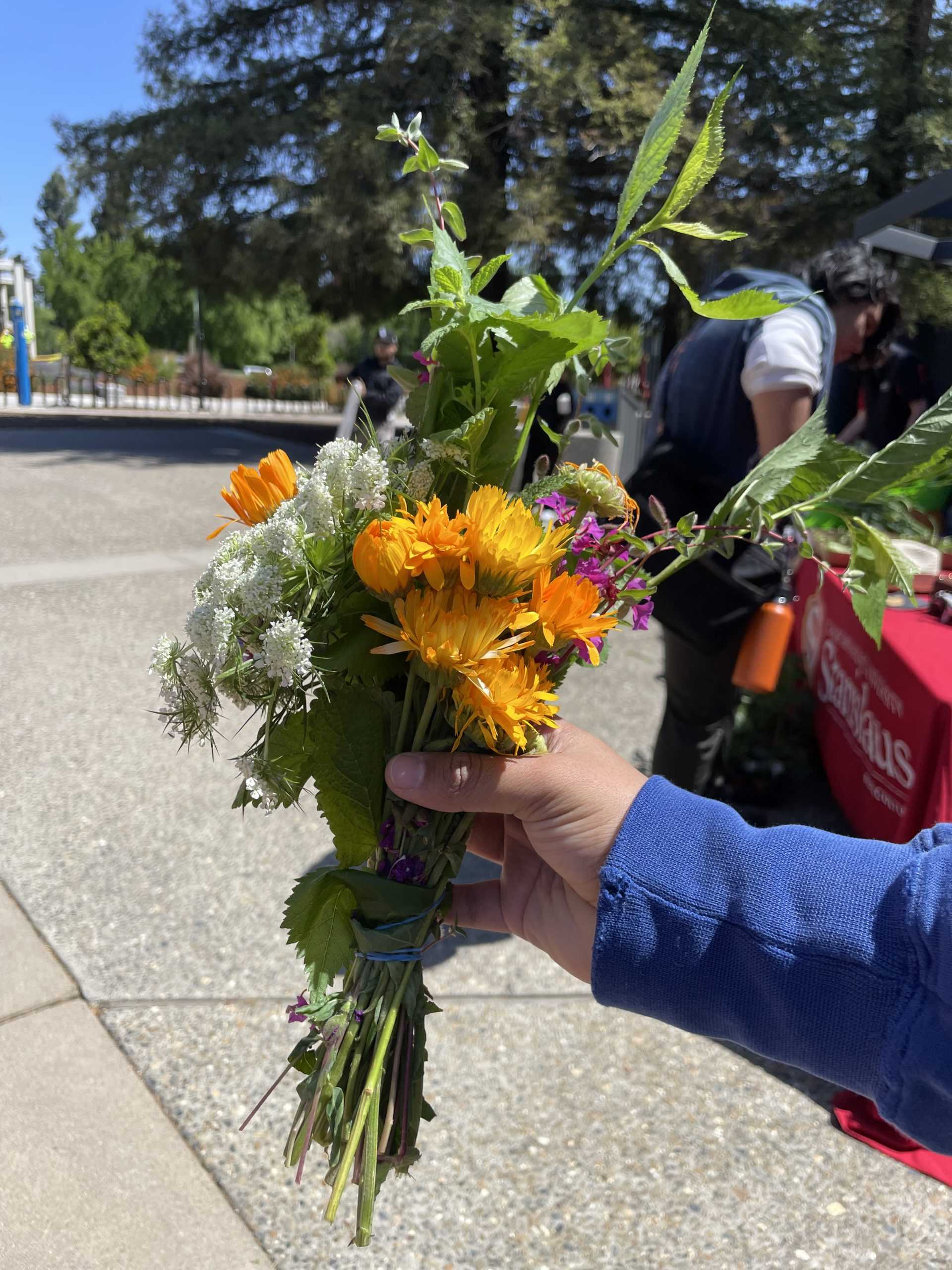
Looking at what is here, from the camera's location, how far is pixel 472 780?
1.17 meters

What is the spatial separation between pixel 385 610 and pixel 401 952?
452 mm

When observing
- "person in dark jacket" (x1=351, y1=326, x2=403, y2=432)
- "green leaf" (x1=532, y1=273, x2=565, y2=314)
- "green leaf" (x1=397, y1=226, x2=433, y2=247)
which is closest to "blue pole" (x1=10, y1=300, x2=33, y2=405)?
"person in dark jacket" (x1=351, y1=326, x2=403, y2=432)

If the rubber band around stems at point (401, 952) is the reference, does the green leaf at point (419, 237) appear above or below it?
above

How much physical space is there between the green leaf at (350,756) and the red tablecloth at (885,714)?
168cm

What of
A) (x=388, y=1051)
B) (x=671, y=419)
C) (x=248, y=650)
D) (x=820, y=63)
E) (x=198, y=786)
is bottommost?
(x=198, y=786)

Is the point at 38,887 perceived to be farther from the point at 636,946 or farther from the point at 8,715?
the point at 636,946

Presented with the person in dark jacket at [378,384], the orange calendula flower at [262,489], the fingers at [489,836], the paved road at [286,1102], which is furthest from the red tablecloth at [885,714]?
the person in dark jacket at [378,384]

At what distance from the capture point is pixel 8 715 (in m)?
4.26

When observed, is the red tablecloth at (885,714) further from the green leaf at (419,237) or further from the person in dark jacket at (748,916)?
the green leaf at (419,237)

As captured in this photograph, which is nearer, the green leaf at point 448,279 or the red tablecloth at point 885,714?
the green leaf at point 448,279

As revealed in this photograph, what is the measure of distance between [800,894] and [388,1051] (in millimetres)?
594

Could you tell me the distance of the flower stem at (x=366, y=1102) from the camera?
3.88 feet

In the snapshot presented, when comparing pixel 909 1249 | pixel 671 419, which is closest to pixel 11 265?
pixel 671 419

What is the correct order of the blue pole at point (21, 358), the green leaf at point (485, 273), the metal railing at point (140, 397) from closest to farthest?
1. the green leaf at point (485, 273)
2. the blue pole at point (21, 358)
3. the metal railing at point (140, 397)
